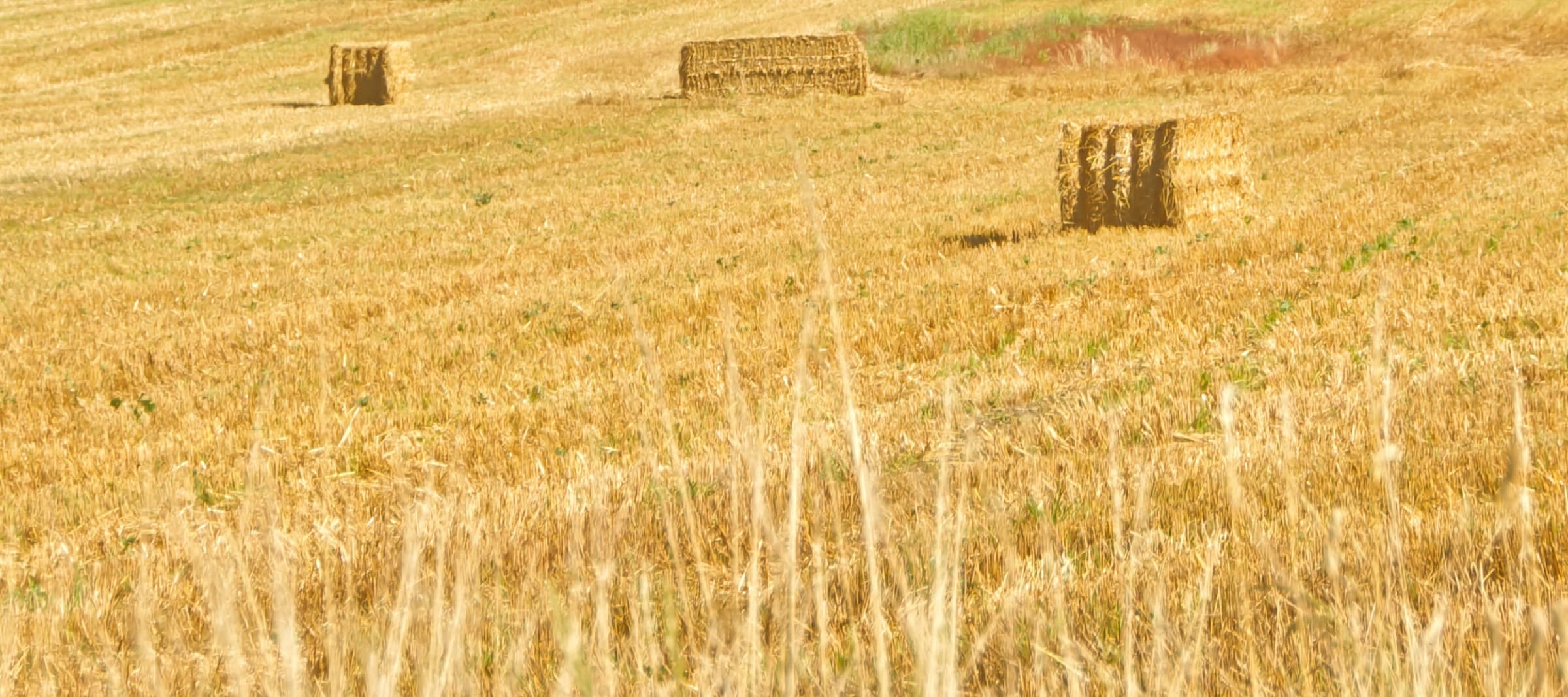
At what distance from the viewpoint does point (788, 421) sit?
615 centimetres

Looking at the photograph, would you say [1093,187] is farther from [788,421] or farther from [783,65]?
[783,65]

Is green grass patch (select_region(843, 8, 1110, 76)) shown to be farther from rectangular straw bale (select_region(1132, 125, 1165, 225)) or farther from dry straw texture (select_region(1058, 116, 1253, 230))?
rectangular straw bale (select_region(1132, 125, 1165, 225))

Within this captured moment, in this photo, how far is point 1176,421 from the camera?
5398 mm

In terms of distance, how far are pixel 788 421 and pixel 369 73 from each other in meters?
26.9

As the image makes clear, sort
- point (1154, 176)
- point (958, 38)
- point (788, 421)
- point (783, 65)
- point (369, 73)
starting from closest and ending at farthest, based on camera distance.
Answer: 1. point (788, 421)
2. point (1154, 176)
3. point (783, 65)
4. point (369, 73)
5. point (958, 38)

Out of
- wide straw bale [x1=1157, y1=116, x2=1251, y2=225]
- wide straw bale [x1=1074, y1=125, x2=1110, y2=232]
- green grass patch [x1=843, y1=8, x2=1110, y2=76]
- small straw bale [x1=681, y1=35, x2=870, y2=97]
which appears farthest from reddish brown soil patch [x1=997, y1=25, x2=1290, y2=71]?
wide straw bale [x1=1074, y1=125, x2=1110, y2=232]

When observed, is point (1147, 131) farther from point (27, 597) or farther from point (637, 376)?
point (27, 597)

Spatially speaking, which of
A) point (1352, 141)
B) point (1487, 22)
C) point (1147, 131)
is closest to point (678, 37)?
point (1487, 22)

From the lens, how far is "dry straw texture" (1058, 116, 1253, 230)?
12438 millimetres

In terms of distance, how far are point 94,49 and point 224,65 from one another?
17.2 ft

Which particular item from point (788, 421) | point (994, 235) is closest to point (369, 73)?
point (994, 235)

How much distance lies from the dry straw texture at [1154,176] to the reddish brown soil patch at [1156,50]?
1922 cm

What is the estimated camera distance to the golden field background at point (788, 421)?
269cm

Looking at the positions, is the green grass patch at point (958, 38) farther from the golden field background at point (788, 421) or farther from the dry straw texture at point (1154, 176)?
the dry straw texture at point (1154, 176)
